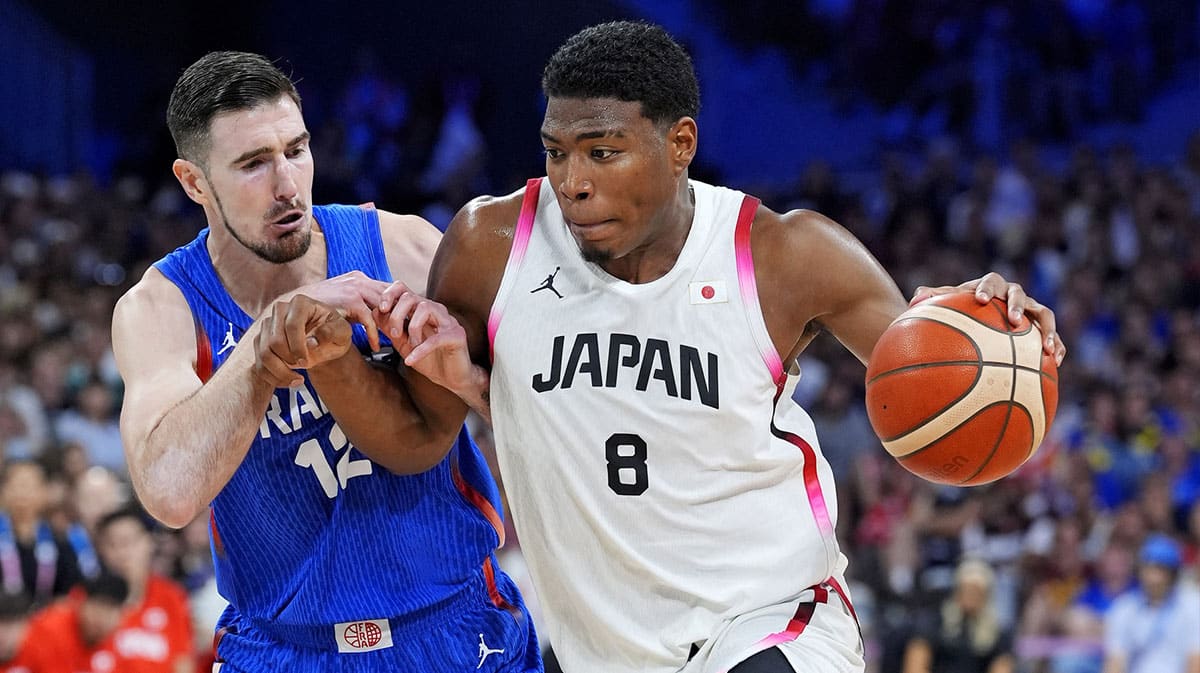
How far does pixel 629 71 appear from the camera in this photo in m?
3.20

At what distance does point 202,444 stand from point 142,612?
485cm

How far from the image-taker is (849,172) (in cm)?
1516

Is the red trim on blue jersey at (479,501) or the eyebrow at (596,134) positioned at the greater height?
the eyebrow at (596,134)

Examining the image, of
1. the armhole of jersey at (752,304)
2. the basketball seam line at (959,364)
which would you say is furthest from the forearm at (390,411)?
the basketball seam line at (959,364)

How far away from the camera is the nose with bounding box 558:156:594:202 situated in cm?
315

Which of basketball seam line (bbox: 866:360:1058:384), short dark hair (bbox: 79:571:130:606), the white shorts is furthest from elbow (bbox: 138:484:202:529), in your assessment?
short dark hair (bbox: 79:571:130:606)

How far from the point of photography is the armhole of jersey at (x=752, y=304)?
10.7 feet

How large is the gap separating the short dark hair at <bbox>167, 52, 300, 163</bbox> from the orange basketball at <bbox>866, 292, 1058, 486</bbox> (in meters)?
1.58

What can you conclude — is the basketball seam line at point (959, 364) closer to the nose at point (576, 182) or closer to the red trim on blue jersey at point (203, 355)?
the nose at point (576, 182)

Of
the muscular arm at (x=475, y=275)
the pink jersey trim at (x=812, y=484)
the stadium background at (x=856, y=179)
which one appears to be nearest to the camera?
the pink jersey trim at (x=812, y=484)

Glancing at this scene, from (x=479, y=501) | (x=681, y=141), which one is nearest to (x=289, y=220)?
(x=479, y=501)

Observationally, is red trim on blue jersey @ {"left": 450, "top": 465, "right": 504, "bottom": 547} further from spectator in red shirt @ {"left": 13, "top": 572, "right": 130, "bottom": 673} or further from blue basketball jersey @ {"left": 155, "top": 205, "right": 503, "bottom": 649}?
spectator in red shirt @ {"left": 13, "top": 572, "right": 130, "bottom": 673}

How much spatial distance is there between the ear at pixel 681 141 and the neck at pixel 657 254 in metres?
0.07

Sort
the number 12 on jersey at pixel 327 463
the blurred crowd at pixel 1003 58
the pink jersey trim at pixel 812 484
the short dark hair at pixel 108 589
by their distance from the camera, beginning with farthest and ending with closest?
the blurred crowd at pixel 1003 58, the short dark hair at pixel 108 589, the number 12 on jersey at pixel 327 463, the pink jersey trim at pixel 812 484
